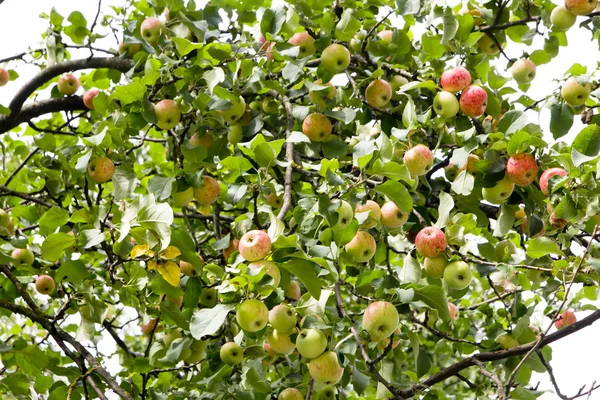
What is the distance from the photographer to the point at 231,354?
2.17 meters

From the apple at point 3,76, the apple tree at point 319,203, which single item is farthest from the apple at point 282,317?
the apple at point 3,76

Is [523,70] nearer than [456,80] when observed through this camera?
No

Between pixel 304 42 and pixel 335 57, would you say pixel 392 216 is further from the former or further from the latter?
pixel 304 42

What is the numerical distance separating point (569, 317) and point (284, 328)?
1.31 metres

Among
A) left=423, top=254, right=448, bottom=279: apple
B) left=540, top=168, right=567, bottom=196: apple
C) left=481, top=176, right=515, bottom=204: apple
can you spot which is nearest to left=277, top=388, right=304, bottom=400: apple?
left=423, top=254, right=448, bottom=279: apple

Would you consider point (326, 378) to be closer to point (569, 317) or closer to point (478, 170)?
point (478, 170)

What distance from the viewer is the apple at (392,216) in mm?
2049

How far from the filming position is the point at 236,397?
2.17 m

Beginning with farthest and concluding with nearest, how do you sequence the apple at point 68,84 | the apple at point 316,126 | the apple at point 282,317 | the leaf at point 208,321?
the apple at point 68,84
the apple at point 316,126
the apple at point 282,317
the leaf at point 208,321

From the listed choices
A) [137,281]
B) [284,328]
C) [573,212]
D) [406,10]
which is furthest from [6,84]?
[573,212]

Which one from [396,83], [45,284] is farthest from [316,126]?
[45,284]

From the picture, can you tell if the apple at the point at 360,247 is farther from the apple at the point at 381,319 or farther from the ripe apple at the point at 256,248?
the ripe apple at the point at 256,248

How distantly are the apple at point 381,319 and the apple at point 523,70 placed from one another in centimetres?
128

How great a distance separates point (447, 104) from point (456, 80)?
0.31 ft
